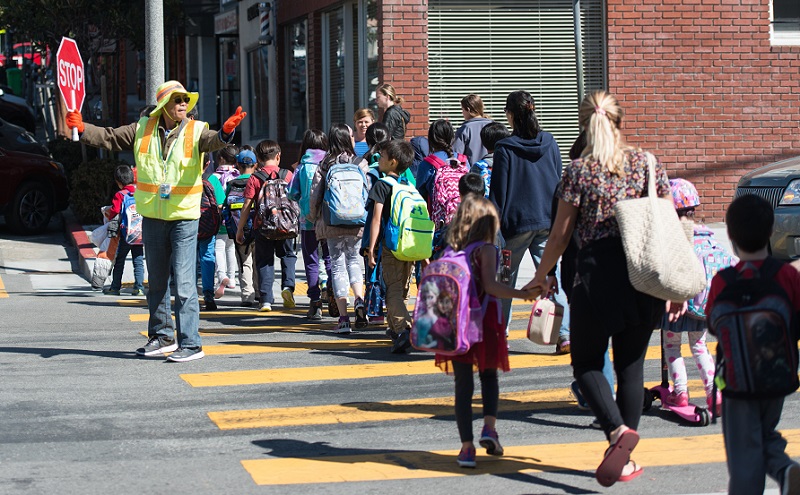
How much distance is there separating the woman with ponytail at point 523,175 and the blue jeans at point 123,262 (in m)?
5.61

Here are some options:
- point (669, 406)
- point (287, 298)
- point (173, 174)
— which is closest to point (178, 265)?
point (173, 174)

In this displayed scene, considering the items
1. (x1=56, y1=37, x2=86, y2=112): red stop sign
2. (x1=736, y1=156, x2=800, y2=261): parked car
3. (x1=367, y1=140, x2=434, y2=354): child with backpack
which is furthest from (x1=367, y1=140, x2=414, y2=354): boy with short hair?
(x1=56, y1=37, x2=86, y2=112): red stop sign

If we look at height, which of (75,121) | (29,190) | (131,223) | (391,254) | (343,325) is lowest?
(343,325)

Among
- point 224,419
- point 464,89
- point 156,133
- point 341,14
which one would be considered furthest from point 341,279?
point 341,14

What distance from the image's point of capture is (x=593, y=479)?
586cm

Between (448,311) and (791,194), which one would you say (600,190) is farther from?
(791,194)

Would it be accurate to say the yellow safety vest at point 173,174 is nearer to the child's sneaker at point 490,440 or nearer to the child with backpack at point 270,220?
the child with backpack at point 270,220

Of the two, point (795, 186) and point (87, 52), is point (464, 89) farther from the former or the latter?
point (87, 52)

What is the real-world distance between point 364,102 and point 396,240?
956 cm

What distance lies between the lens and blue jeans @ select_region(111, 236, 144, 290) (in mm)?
13055

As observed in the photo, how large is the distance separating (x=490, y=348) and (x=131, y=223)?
7.38m

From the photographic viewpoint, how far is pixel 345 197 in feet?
33.1

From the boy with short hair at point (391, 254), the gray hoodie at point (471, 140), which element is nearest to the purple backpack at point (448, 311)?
the boy with short hair at point (391, 254)

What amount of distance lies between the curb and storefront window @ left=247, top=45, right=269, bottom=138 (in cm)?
613
